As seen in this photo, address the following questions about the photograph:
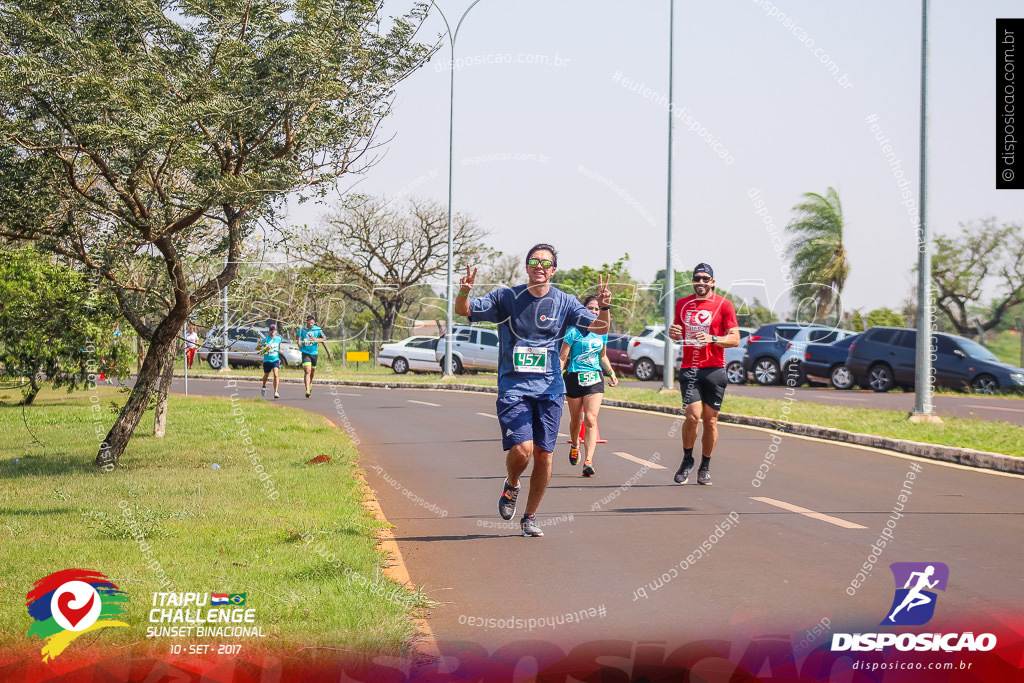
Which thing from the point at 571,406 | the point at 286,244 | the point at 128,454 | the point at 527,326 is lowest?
the point at 128,454

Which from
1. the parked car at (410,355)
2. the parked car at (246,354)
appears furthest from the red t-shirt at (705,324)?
the parked car at (246,354)

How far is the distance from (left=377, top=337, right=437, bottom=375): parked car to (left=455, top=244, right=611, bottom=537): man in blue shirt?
29246mm

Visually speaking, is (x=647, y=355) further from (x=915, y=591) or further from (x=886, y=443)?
(x=915, y=591)

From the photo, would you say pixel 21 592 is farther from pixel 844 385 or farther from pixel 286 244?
pixel 844 385

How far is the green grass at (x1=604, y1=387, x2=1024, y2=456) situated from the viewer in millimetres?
12281

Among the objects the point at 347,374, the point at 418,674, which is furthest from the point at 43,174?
the point at 347,374

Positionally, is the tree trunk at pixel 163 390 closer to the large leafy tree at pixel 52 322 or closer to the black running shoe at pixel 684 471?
the large leafy tree at pixel 52 322

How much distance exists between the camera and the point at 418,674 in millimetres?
4141

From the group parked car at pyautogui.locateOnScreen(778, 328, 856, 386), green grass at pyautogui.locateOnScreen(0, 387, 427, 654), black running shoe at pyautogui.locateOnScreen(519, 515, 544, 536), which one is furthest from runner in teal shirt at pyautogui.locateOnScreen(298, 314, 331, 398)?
black running shoe at pyautogui.locateOnScreen(519, 515, 544, 536)

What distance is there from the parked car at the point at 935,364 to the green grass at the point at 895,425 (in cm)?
618

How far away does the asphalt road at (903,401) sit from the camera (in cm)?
1823

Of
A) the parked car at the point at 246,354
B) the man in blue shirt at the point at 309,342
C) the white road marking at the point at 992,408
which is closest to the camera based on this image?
the white road marking at the point at 992,408

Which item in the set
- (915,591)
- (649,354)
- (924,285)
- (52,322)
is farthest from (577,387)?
(649,354)

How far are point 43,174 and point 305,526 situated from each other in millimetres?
4716
